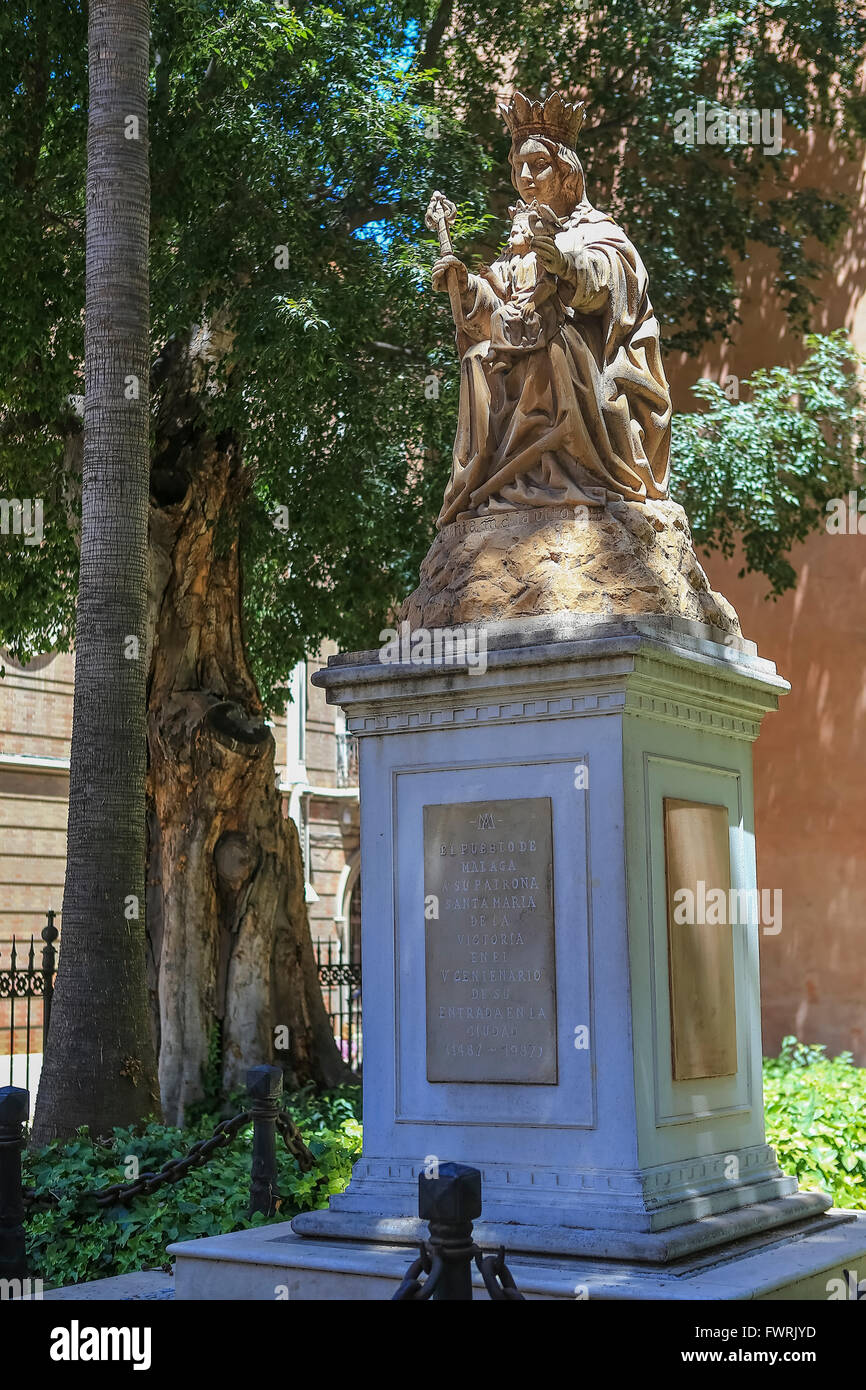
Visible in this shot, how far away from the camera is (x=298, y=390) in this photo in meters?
12.0

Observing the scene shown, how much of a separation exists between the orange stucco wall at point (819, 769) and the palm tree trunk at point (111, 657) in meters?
7.34

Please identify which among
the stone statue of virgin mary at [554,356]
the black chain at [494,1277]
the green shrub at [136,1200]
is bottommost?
the green shrub at [136,1200]

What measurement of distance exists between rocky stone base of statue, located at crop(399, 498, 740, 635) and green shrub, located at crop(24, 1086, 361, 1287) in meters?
3.71

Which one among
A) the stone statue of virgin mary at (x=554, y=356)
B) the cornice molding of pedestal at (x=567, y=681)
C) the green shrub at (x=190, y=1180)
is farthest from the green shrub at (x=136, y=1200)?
the stone statue of virgin mary at (x=554, y=356)

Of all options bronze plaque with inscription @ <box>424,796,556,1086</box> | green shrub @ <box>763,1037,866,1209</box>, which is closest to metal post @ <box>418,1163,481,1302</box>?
bronze plaque with inscription @ <box>424,796,556,1086</box>

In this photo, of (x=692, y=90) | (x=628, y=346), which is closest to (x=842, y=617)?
(x=692, y=90)

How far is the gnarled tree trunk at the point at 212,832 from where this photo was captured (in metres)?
13.0

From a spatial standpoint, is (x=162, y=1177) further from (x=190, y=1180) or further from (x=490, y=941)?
(x=490, y=941)

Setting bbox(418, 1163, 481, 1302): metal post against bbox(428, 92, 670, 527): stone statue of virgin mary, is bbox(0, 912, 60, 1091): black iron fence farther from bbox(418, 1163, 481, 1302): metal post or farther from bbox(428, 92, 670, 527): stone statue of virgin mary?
bbox(418, 1163, 481, 1302): metal post

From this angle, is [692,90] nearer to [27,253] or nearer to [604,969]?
[27,253]

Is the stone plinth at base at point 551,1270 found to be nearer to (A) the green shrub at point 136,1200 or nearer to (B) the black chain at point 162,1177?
(B) the black chain at point 162,1177

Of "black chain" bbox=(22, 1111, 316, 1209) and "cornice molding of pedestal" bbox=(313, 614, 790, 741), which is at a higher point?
"cornice molding of pedestal" bbox=(313, 614, 790, 741)

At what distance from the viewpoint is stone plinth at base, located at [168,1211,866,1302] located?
5.30 meters

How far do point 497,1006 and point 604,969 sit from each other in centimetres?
50
